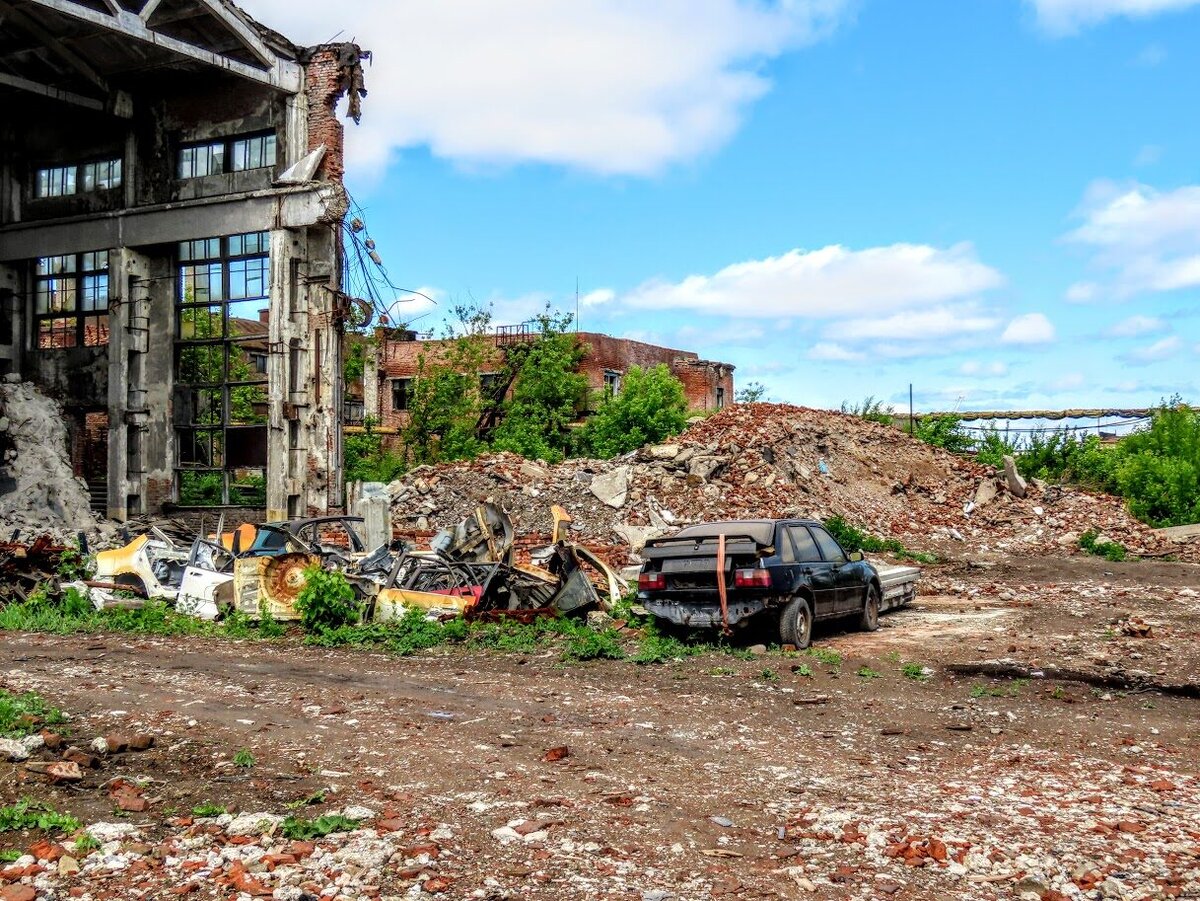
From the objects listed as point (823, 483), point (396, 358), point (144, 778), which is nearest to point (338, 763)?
point (144, 778)

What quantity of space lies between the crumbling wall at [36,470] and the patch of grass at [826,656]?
1997 centimetres

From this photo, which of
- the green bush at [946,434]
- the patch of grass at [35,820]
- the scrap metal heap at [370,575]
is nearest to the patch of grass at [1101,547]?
the green bush at [946,434]

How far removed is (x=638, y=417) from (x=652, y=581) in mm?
23444

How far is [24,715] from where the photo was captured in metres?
9.12

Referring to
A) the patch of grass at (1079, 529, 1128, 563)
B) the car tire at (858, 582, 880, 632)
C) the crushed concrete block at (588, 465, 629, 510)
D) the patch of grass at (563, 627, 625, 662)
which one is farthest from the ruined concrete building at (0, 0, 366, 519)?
the patch of grass at (1079, 529, 1128, 563)

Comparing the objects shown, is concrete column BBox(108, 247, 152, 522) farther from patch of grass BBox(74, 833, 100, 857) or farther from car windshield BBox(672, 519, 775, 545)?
patch of grass BBox(74, 833, 100, 857)

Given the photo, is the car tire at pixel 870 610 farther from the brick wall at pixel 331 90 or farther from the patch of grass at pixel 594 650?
the brick wall at pixel 331 90

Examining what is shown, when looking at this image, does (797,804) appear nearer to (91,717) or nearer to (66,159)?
(91,717)

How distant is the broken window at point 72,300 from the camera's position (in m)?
29.3

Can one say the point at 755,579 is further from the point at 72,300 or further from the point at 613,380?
the point at 613,380

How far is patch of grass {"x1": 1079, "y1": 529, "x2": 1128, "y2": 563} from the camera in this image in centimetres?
2557

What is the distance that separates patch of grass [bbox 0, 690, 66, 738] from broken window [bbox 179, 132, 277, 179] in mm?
19613

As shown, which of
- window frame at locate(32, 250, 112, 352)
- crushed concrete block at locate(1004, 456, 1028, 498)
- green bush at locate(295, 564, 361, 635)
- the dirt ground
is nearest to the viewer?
the dirt ground

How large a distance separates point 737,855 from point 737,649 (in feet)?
22.5
